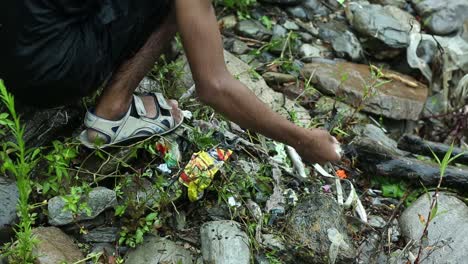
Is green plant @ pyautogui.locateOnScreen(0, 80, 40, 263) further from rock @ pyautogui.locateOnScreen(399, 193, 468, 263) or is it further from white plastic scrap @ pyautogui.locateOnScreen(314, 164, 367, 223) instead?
rock @ pyautogui.locateOnScreen(399, 193, 468, 263)

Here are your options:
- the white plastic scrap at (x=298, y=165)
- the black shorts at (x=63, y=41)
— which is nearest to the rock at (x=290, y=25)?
the white plastic scrap at (x=298, y=165)

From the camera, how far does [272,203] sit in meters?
3.26

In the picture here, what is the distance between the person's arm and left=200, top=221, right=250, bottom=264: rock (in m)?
0.45

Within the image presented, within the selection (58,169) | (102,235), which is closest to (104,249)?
(102,235)

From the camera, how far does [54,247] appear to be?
9.08ft

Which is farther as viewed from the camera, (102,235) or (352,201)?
(352,201)

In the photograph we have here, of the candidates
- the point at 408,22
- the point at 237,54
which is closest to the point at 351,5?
the point at 408,22

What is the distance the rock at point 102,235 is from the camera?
9.73 feet

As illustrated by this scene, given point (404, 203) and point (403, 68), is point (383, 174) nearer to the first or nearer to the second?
point (404, 203)

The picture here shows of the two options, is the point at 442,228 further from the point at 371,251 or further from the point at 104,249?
the point at 104,249

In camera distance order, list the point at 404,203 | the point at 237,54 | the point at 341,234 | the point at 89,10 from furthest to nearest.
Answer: the point at 237,54 < the point at 404,203 < the point at 341,234 < the point at 89,10

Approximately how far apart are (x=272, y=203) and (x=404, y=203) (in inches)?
31.0

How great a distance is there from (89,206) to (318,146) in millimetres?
986

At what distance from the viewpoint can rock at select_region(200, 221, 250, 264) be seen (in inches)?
113
